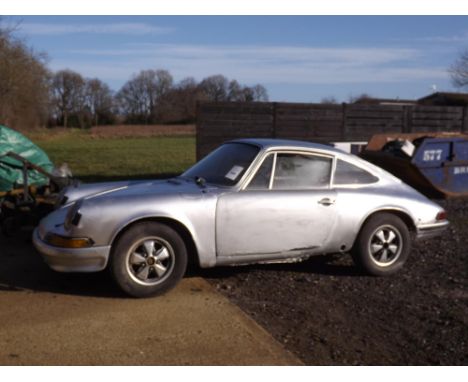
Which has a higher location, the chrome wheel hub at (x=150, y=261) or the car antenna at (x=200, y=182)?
the car antenna at (x=200, y=182)

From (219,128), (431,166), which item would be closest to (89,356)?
(431,166)

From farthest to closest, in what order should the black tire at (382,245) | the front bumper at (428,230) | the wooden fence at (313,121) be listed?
the wooden fence at (313,121), the front bumper at (428,230), the black tire at (382,245)

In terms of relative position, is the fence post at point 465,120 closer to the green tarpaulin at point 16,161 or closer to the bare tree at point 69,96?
the green tarpaulin at point 16,161

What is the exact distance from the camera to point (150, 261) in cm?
521

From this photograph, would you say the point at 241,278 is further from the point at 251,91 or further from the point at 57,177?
the point at 251,91

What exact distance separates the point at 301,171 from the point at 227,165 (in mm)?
756

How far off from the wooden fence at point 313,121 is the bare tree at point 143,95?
65.9 metres

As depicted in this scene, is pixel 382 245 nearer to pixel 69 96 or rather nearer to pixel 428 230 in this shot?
pixel 428 230

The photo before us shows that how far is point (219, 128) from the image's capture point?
48.2 feet

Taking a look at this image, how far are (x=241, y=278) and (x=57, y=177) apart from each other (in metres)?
4.03

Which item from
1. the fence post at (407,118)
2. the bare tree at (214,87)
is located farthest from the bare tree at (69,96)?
the fence post at (407,118)

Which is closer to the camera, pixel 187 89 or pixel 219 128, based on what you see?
pixel 219 128

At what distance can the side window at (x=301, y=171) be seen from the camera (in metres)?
5.82

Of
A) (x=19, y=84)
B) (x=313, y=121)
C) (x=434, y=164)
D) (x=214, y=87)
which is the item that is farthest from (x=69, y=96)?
(x=434, y=164)
